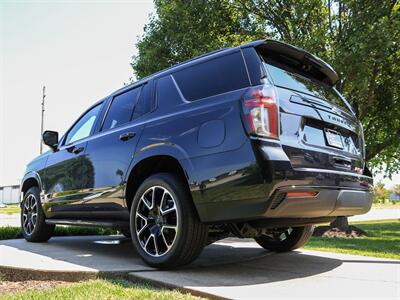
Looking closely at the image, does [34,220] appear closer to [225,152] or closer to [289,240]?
[289,240]

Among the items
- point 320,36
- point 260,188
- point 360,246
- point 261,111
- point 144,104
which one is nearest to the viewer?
point 260,188

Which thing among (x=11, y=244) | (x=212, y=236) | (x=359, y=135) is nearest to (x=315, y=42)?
(x=359, y=135)

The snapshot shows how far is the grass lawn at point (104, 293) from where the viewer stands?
2832 mm

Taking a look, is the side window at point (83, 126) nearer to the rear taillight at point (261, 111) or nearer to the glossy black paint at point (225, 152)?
the glossy black paint at point (225, 152)

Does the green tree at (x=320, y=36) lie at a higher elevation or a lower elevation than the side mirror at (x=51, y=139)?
higher

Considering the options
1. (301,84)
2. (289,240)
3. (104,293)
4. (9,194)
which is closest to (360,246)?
(289,240)

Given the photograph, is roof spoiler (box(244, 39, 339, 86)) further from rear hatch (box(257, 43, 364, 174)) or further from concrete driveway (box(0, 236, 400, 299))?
concrete driveway (box(0, 236, 400, 299))

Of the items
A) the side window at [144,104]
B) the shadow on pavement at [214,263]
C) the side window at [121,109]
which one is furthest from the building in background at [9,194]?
the side window at [144,104]

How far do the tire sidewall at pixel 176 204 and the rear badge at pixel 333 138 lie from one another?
142 cm

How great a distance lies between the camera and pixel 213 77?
12.8ft

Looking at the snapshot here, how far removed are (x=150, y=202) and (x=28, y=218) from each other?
3.47 meters

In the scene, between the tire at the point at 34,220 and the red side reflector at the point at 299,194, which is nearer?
the red side reflector at the point at 299,194

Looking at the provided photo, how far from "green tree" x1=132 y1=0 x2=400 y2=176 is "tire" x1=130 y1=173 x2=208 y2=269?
733 centimetres

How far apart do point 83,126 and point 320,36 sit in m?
6.77
